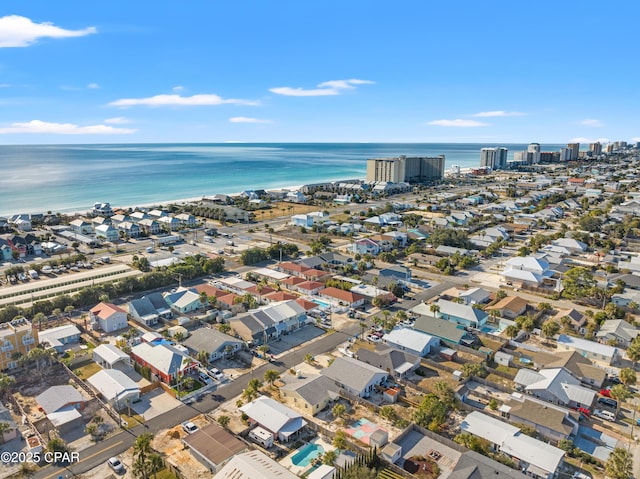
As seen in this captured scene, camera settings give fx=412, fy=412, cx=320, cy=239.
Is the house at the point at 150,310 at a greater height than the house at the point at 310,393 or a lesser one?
greater

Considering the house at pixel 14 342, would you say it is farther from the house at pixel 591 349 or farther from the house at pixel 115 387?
the house at pixel 591 349

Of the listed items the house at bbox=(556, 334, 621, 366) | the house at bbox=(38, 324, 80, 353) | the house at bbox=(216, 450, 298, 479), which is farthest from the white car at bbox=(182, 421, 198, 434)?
the house at bbox=(556, 334, 621, 366)

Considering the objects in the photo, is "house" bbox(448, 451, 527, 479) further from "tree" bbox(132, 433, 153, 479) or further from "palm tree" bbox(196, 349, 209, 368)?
"palm tree" bbox(196, 349, 209, 368)

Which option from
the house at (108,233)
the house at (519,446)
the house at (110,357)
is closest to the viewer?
the house at (519,446)

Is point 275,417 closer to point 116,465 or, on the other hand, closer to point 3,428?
point 116,465

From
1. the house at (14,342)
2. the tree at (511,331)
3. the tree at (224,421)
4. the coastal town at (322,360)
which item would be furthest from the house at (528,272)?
the house at (14,342)

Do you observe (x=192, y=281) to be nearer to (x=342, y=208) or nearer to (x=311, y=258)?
(x=311, y=258)
